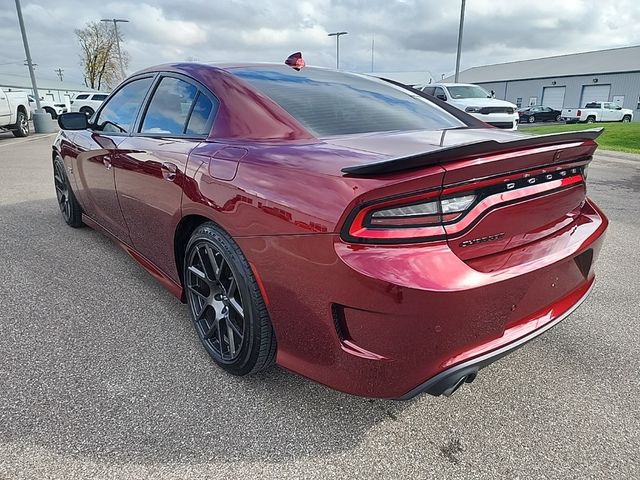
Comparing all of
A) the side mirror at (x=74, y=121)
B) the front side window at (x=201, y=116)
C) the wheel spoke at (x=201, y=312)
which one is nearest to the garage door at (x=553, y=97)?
the side mirror at (x=74, y=121)

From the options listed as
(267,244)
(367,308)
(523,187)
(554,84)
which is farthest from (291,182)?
(554,84)

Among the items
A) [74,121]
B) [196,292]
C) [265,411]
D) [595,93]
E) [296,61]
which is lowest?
[265,411]

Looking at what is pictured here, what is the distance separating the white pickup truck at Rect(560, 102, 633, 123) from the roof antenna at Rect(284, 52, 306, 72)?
3277 centimetres

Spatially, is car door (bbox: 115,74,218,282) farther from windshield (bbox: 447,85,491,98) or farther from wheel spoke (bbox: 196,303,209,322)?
windshield (bbox: 447,85,491,98)

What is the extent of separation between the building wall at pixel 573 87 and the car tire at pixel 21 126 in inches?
1734

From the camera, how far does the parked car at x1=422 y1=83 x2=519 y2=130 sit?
13805mm

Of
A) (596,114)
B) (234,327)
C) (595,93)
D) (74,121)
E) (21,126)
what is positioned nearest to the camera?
(234,327)

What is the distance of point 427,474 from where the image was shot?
1.65 metres

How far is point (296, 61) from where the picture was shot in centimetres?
294

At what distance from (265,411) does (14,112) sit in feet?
51.2

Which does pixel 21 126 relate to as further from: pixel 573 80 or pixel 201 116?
pixel 573 80

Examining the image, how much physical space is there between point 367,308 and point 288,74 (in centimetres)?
168

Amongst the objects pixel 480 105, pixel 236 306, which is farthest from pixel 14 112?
pixel 236 306

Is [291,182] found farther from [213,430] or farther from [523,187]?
[213,430]
